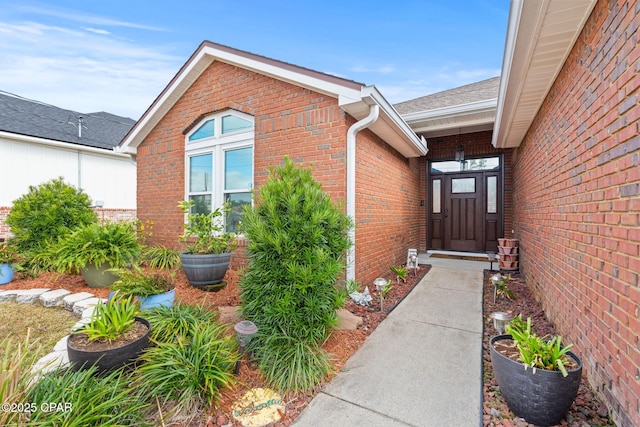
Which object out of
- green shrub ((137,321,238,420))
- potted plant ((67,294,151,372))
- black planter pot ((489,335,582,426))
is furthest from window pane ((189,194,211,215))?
black planter pot ((489,335,582,426))

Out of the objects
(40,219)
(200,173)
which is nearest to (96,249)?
(40,219)

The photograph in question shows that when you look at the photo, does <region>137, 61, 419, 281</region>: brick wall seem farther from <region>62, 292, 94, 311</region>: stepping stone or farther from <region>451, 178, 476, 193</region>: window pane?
<region>62, 292, 94, 311</region>: stepping stone

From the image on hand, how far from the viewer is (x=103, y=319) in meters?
2.20

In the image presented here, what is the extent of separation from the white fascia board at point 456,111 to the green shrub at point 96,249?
5.67m

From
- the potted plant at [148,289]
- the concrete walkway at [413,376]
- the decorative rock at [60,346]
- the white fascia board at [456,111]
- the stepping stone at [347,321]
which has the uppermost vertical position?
the white fascia board at [456,111]

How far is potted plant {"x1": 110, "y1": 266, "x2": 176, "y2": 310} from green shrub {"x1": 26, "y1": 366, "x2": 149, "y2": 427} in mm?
1212

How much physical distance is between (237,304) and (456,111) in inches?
204

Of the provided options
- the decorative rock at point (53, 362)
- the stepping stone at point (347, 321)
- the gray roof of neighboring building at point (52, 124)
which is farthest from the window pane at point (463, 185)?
the gray roof of neighboring building at point (52, 124)

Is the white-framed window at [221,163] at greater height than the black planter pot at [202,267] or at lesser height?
greater

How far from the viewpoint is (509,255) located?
5875 millimetres

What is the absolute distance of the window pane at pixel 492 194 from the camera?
7391mm

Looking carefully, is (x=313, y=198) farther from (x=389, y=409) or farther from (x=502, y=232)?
(x=502, y=232)

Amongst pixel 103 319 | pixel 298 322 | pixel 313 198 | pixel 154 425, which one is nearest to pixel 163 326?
pixel 103 319

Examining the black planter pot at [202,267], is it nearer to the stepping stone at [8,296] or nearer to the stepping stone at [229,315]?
the stepping stone at [229,315]
